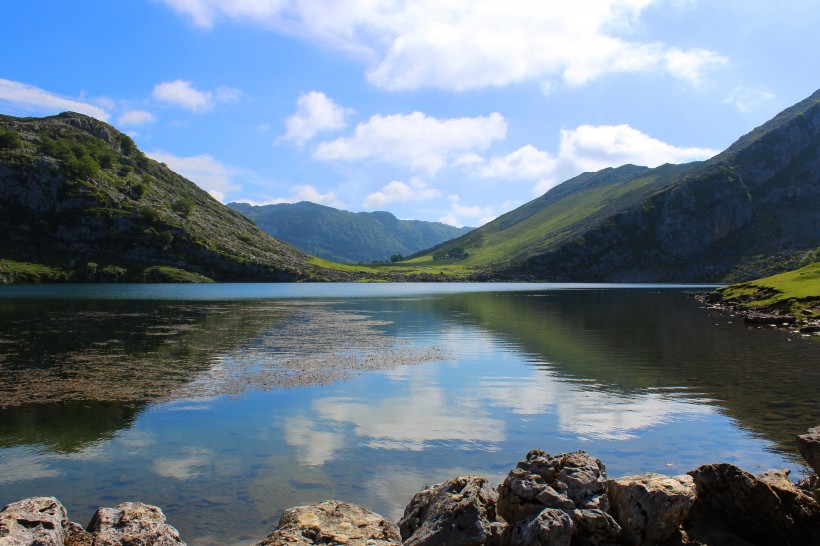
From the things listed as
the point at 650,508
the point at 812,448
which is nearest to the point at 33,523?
the point at 650,508

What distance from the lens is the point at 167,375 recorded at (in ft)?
120

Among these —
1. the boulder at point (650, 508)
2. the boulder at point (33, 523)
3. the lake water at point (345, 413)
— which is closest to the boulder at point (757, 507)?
the boulder at point (650, 508)

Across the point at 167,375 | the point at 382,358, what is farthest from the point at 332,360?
the point at 167,375

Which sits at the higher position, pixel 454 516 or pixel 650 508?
pixel 454 516

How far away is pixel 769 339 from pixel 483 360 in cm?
3484

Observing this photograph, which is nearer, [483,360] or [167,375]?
[167,375]

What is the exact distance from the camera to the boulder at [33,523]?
11.1m

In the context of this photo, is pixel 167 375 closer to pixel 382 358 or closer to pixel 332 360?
pixel 332 360

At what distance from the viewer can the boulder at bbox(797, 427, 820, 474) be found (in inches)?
627

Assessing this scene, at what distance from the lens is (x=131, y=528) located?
1227 cm

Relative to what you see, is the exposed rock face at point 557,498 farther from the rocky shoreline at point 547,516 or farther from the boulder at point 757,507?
the boulder at point 757,507

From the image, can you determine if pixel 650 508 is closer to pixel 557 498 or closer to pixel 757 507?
pixel 557 498

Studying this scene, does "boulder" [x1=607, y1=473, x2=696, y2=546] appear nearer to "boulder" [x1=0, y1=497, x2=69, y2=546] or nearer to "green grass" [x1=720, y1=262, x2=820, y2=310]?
"boulder" [x1=0, y1=497, x2=69, y2=546]

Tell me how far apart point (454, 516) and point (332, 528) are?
2.97 m
